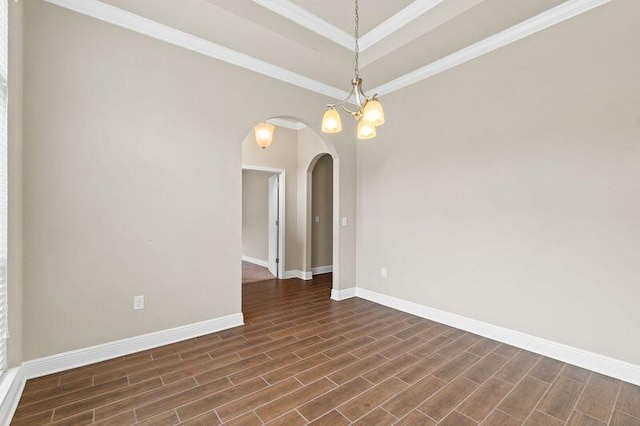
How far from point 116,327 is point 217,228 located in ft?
4.05

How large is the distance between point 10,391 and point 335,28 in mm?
4034

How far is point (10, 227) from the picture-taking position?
195cm

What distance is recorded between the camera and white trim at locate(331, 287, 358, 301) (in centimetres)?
428

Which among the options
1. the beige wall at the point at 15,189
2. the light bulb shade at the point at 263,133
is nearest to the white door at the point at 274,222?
the light bulb shade at the point at 263,133

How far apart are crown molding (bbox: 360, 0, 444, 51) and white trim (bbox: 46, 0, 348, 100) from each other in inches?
32.0

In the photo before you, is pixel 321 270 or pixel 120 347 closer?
pixel 120 347

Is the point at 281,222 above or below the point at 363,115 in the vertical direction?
below

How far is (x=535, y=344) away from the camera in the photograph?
8.83ft

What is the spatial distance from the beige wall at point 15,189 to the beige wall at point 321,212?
435cm

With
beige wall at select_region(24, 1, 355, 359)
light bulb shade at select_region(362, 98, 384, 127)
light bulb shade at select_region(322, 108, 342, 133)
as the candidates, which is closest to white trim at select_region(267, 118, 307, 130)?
beige wall at select_region(24, 1, 355, 359)

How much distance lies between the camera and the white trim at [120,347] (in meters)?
2.27

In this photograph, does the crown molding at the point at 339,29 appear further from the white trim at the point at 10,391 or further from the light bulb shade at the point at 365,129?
the white trim at the point at 10,391

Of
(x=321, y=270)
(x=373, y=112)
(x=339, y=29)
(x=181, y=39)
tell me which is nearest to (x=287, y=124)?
(x=339, y=29)

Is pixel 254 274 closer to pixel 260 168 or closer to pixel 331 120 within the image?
pixel 260 168
